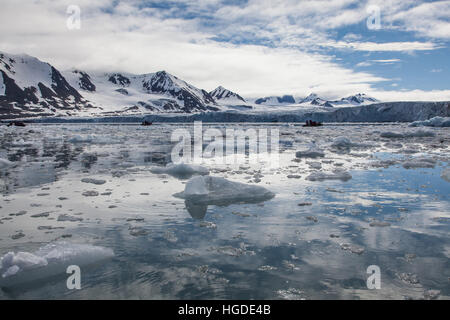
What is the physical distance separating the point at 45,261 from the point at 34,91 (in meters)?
187

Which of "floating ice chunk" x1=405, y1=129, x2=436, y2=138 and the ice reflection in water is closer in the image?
the ice reflection in water

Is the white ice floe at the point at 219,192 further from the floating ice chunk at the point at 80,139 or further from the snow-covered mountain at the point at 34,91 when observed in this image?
the snow-covered mountain at the point at 34,91

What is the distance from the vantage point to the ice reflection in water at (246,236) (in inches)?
105

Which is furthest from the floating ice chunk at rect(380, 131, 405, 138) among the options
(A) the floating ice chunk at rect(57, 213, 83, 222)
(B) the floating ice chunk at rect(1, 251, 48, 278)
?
(B) the floating ice chunk at rect(1, 251, 48, 278)

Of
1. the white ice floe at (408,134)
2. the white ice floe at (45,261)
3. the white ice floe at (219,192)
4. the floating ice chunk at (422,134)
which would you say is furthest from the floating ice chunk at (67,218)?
the floating ice chunk at (422,134)

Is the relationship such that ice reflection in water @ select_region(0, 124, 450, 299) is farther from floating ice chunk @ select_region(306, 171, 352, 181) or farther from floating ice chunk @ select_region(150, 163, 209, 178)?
floating ice chunk @ select_region(150, 163, 209, 178)

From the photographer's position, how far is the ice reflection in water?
266 cm

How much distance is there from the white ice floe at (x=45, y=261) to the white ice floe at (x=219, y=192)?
224 cm

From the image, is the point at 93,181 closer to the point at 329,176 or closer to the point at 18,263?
the point at 18,263

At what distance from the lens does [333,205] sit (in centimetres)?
498

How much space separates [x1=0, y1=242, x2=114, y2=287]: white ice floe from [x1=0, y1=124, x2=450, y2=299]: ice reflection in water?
13 cm

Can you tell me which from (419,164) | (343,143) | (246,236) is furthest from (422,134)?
(246,236)
